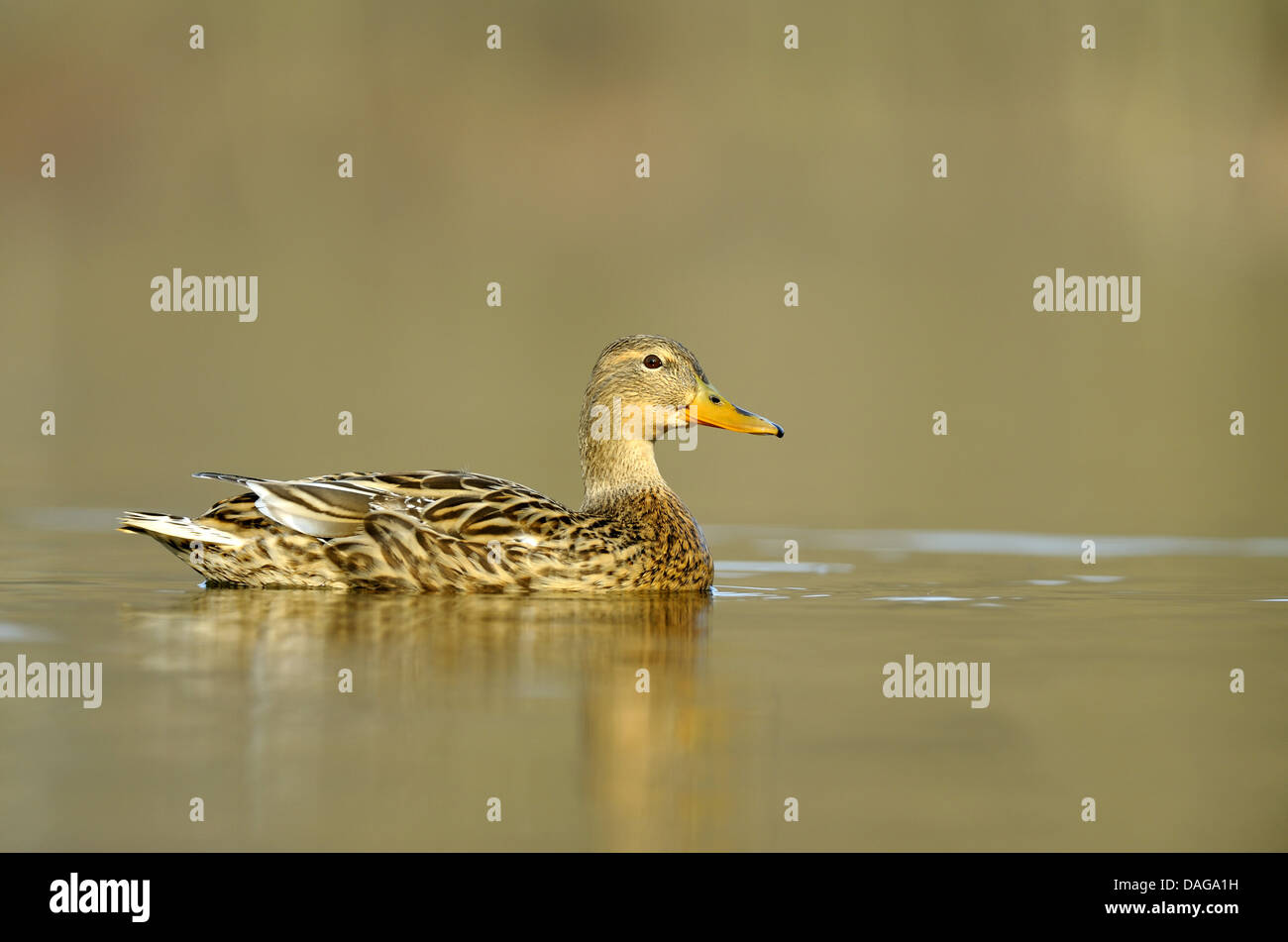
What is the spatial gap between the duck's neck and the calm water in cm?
79

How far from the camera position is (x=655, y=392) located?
11.1 m

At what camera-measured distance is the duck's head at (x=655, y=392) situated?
11.1 meters

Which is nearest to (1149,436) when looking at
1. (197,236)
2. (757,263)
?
(757,263)

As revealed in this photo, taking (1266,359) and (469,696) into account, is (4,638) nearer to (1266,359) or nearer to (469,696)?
(469,696)

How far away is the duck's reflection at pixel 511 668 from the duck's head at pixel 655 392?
1.14 metres

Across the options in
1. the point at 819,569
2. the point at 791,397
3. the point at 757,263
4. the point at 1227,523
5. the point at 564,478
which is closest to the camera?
the point at 819,569

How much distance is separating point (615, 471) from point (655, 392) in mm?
477

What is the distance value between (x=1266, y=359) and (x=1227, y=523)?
16473 millimetres

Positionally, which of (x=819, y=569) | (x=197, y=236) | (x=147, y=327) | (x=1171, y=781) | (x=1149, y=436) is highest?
(x=197, y=236)

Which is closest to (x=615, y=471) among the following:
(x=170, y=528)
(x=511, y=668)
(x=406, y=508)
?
(x=406, y=508)

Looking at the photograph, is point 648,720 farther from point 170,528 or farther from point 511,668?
point 170,528

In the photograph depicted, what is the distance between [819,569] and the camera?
38.3 ft

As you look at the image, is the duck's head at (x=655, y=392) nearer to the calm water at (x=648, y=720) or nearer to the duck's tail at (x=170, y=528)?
the calm water at (x=648, y=720)

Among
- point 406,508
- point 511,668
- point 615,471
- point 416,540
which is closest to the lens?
point 511,668
